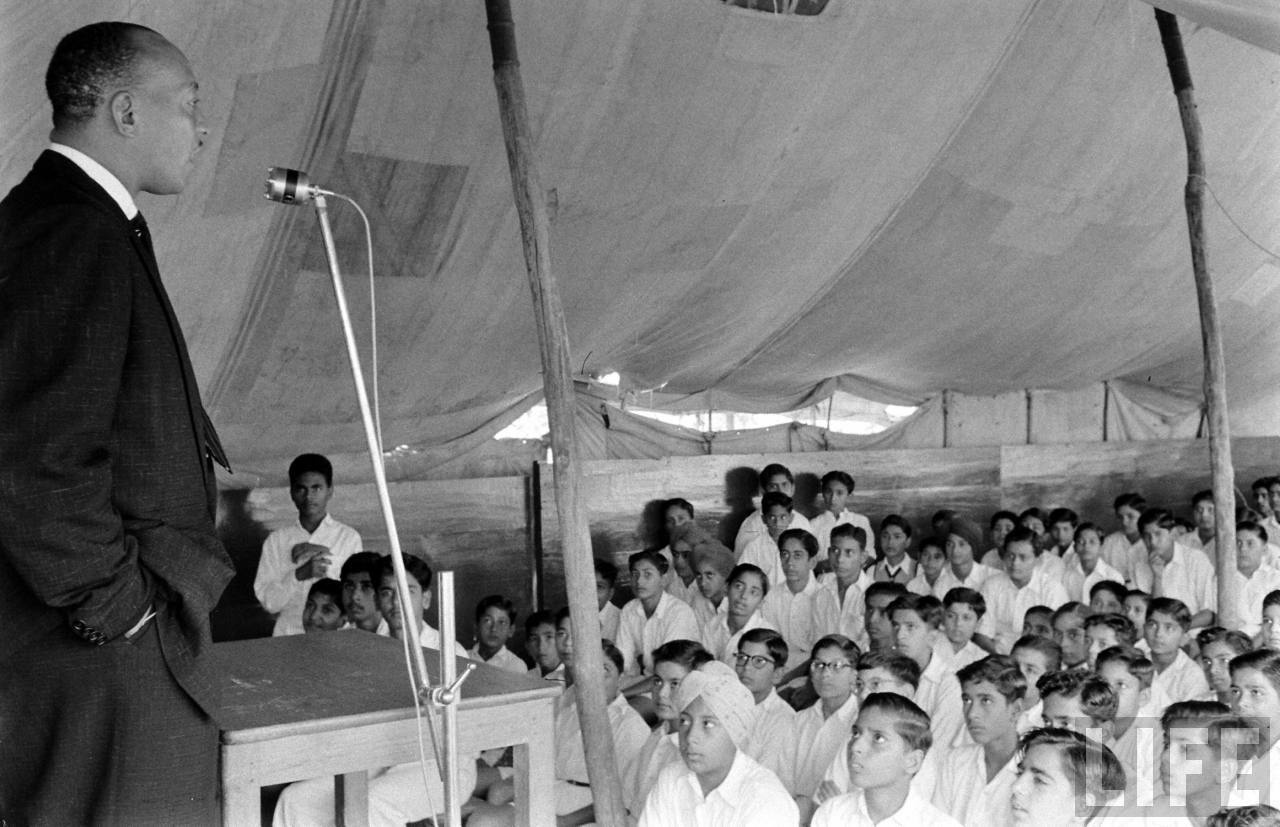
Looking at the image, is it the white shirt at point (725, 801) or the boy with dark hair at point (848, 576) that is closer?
the white shirt at point (725, 801)

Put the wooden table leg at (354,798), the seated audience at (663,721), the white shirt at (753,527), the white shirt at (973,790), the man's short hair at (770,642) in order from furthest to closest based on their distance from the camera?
the white shirt at (753,527), the man's short hair at (770,642), the seated audience at (663,721), the white shirt at (973,790), the wooden table leg at (354,798)

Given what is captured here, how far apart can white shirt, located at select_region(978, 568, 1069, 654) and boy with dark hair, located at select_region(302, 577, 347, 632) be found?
333 cm

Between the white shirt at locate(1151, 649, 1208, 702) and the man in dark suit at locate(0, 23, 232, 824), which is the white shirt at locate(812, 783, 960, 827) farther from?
the man in dark suit at locate(0, 23, 232, 824)

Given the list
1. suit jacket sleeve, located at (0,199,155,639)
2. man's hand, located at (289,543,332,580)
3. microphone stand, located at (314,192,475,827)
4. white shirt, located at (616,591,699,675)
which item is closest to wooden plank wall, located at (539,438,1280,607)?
white shirt, located at (616,591,699,675)

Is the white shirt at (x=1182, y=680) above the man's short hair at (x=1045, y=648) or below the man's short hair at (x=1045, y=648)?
below

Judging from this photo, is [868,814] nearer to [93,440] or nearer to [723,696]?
[723,696]

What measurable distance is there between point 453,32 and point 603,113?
0.78 m

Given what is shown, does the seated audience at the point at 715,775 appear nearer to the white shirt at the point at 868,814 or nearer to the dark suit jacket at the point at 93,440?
the white shirt at the point at 868,814

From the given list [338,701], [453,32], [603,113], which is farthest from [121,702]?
[603,113]

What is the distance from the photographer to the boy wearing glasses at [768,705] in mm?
4570

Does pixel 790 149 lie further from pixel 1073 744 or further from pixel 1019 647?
pixel 1073 744

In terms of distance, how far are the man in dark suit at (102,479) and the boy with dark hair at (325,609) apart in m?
2.98

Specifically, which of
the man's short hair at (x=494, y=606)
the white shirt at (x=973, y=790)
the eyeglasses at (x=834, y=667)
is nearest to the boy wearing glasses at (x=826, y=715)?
the eyeglasses at (x=834, y=667)

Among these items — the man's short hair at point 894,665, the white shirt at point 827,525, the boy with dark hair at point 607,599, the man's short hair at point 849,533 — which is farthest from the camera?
the white shirt at point 827,525
